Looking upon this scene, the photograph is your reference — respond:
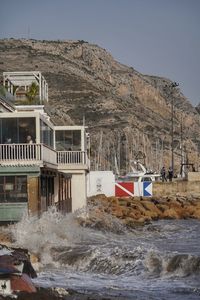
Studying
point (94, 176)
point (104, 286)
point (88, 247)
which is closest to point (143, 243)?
point (88, 247)

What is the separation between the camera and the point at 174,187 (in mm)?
64312

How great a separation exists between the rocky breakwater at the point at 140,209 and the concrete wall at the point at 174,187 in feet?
21.9

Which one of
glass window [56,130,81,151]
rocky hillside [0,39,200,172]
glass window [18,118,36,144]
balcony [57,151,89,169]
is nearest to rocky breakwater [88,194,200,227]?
balcony [57,151,89,169]

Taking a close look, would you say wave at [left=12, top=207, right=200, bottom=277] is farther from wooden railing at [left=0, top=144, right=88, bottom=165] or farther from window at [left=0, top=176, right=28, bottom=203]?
wooden railing at [left=0, top=144, right=88, bottom=165]

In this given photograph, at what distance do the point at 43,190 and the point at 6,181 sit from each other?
3.39 meters

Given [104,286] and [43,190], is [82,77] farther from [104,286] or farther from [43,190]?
[104,286]

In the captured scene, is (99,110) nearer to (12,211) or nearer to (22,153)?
(22,153)

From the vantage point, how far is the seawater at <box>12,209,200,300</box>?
19.7 meters

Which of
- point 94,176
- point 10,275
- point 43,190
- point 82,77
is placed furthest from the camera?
point 82,77

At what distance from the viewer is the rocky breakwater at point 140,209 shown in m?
43.3

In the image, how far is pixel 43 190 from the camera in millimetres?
32500

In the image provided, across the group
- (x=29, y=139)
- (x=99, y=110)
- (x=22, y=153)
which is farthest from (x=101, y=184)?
(x=99, y=110)

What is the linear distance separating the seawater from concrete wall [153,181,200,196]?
29391 mm

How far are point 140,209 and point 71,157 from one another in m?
10.1
